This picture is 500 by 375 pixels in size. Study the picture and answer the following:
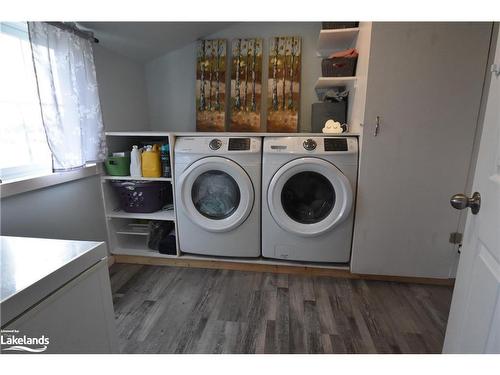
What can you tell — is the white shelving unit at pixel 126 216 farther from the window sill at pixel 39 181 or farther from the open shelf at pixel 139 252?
the window sill at pixel 39 181

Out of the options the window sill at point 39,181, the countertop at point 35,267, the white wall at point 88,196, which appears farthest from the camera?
the white wall at point 88,196

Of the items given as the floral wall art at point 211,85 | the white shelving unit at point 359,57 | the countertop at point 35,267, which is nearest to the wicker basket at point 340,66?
the white shelving unit at point 359,57

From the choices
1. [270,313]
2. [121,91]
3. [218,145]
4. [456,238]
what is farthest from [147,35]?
[456,238]

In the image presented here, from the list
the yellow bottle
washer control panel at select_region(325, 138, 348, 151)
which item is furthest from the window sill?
washer control panel at select_region(325, 138, 348, 151)

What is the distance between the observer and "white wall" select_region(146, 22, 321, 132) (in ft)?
7.97

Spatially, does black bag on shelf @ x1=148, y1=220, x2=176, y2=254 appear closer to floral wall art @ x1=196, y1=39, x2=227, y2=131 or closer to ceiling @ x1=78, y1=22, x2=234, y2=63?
floral wall art @ x1=196, y1=39, x2=227, y2=131

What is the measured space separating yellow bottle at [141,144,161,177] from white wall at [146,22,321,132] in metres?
0.86

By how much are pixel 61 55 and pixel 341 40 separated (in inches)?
78.4

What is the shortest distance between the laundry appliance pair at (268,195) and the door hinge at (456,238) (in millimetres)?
657

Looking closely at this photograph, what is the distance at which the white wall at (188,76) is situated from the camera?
243 centimetres

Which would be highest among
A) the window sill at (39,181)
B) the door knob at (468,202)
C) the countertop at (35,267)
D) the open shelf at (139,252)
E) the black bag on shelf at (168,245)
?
the door knob at (468,202)

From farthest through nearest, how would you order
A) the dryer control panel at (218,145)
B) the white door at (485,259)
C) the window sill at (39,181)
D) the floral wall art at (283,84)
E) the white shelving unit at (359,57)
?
the floral wall art at (283,84) → the dryer control panel at (218,145) → the white shelving unit at (359,57) → the window sill at (39,181) → the white door at (485,259)
